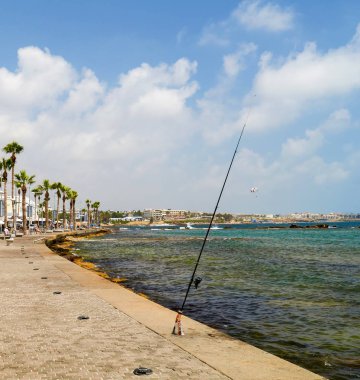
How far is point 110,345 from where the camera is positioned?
27.8ft

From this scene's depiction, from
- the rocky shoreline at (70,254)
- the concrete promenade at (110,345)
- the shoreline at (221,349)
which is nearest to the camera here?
the concrete promenade at (110,345)

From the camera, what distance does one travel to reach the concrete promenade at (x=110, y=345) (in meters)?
6.97

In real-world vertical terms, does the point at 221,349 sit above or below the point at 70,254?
above

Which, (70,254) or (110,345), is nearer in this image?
(110,345)

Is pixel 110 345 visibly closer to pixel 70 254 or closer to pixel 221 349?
pixel 221 349

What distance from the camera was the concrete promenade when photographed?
6.97m

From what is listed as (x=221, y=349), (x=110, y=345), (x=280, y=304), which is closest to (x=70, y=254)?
(x=280, y=304)

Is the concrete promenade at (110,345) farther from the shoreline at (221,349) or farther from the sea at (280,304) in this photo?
the sea at (280,304)

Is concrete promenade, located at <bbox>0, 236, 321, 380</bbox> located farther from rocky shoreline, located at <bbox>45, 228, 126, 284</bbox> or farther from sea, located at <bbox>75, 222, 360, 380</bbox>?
rocky shoreline, located at <bbox>45, 228, 126, 284</bbox>

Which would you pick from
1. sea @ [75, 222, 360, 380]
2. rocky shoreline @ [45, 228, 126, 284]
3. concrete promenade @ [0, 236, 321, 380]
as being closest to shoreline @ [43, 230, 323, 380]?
concrete promenade @ [0, 236, 321, 380]

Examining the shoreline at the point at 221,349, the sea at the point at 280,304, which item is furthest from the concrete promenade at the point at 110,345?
the sea at the point at 280,304

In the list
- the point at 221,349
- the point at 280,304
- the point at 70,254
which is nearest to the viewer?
the point at 221,349

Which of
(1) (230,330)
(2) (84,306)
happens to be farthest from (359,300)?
(2) (84,306)

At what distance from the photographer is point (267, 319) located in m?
13.4
